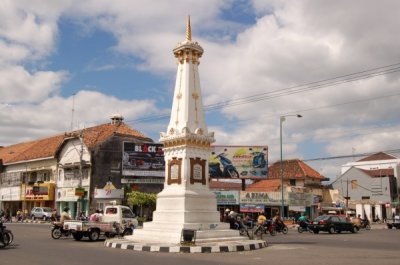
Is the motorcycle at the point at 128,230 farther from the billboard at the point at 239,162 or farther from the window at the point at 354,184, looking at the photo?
the window at the point at 354,184

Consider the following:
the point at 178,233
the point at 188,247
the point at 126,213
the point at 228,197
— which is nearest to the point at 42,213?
the point at 228,197

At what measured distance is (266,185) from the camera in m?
55.2

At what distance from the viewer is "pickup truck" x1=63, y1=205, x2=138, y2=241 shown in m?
21.4

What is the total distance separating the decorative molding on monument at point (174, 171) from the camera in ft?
65.5

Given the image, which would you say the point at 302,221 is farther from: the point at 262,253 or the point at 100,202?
the point at 100,202

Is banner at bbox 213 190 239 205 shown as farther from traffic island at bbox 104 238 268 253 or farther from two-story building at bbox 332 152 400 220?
traffic island at bbox 104 238 268 253

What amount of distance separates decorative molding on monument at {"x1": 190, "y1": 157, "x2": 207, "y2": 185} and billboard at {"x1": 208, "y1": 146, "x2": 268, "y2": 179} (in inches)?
1166

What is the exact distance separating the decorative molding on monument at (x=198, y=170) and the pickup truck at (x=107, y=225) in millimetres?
5426

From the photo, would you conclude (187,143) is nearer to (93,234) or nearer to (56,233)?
(93,234)

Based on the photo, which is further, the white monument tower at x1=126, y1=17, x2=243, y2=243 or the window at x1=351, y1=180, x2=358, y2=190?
the window at x1=351, y1=180, x2=358, y2=190

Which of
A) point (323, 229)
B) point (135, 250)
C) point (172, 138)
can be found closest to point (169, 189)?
point (172, 138)

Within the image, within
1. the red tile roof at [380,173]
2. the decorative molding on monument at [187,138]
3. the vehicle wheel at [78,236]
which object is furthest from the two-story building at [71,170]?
the red tile roof at [380,173]

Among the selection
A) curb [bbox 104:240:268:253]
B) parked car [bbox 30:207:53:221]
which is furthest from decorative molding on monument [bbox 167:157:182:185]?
parked car [bbox 30:207:53:221]

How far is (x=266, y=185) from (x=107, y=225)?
116 feet
